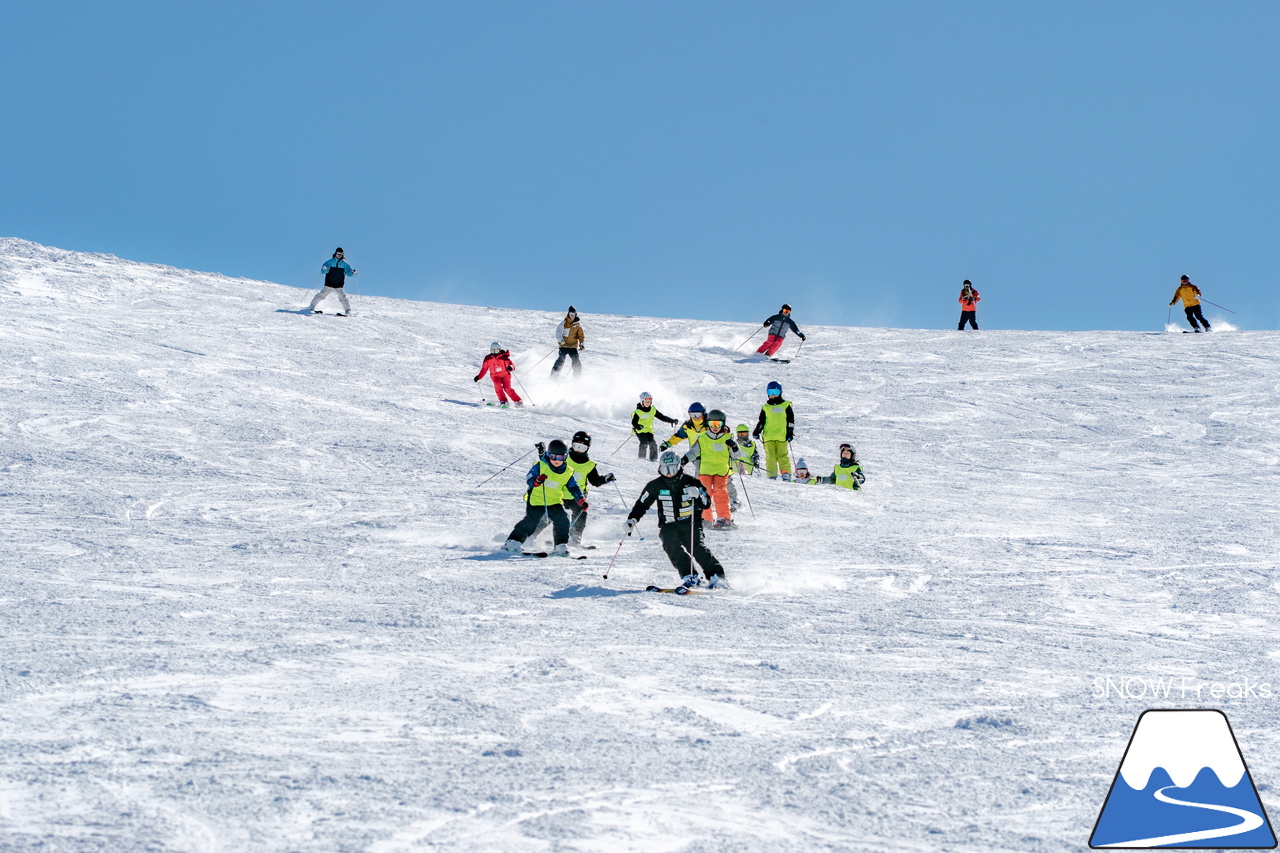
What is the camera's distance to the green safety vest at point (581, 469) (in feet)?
30.6

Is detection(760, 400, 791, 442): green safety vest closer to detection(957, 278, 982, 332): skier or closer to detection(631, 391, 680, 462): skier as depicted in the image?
detection(631, 391, 680, 462): skier

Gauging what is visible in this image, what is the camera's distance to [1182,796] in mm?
3951

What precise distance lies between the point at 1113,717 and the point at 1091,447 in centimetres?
1340

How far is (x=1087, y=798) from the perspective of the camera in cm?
408

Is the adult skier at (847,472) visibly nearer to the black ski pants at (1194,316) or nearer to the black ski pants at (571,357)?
the black ski pants at (571,357)

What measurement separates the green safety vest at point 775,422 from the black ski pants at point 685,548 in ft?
18.4

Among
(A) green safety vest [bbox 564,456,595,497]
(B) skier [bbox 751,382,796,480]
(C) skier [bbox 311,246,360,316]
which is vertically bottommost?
(A) green safety vest [bbox 564,456,595,497]

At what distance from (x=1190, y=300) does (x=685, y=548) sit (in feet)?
80.9

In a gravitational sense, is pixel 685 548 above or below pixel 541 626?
above

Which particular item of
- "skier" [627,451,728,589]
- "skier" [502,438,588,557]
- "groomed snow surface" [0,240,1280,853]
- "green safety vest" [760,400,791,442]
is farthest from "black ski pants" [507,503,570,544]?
"green safety vest" [760,400,791,442]

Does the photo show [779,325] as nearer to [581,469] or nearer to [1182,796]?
[581,469]

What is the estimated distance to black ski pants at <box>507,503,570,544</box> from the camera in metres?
9.26

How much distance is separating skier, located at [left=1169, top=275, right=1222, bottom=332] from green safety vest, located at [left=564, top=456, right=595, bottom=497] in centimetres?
2429

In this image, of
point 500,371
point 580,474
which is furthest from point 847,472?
point 500,371
